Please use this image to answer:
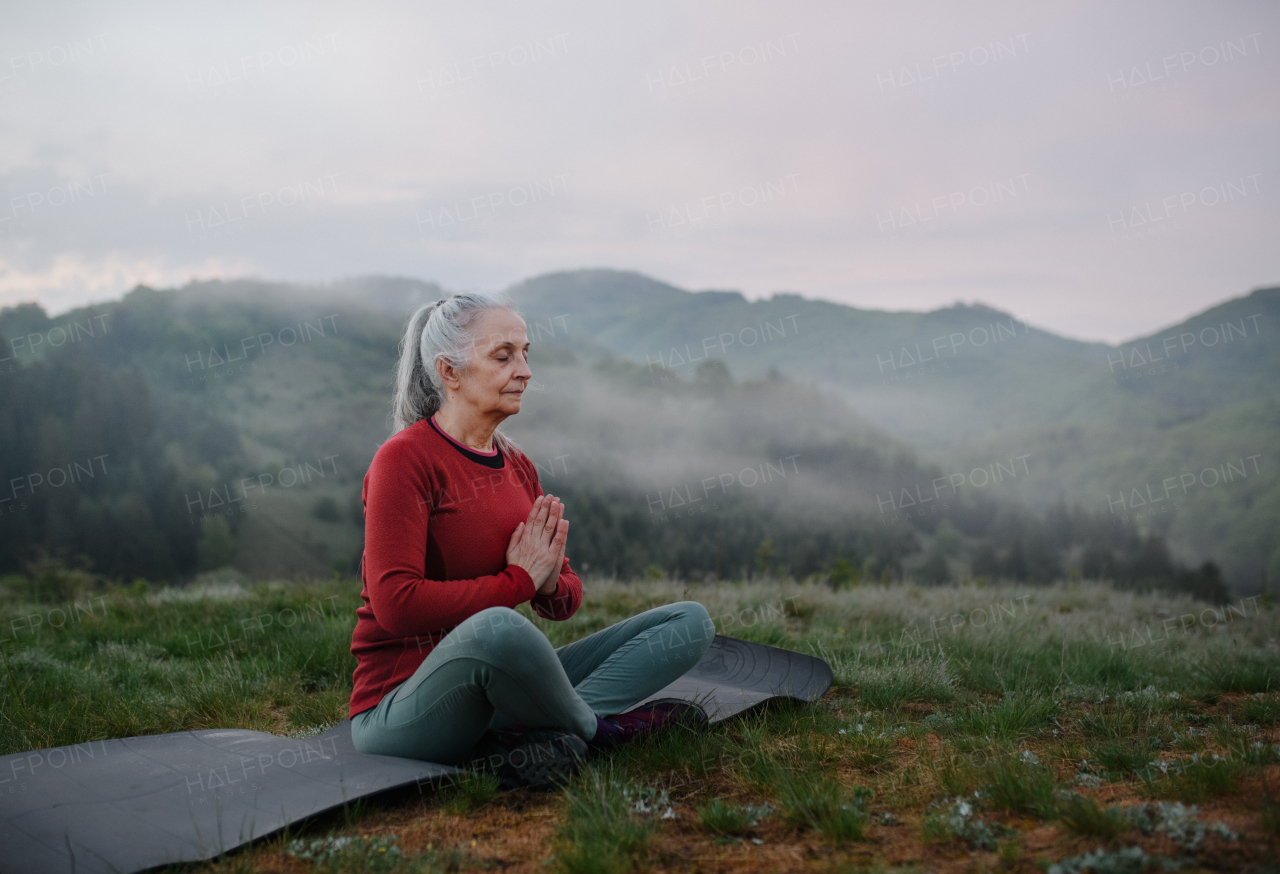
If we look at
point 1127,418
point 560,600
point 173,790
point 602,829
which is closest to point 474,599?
point 560,600

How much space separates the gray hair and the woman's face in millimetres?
34

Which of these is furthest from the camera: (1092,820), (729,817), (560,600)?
(560,600)

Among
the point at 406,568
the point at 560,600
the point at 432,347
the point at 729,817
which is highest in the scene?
the point at 432,347

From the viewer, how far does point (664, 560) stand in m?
59.0

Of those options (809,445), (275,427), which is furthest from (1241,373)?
(275,427)

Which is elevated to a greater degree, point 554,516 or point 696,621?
point 554,516

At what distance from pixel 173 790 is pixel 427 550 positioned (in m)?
1.16

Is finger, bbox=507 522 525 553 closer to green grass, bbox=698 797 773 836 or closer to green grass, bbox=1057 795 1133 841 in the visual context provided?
green grass, bbox=698 797 773 836

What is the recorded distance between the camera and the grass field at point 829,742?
7.06 ft

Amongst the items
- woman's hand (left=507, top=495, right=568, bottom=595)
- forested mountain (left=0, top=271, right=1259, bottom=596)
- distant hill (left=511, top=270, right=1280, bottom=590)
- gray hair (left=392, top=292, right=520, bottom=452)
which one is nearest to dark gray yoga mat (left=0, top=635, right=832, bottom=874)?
woman's hand (left=507, top=495, right=568, bottom=595)

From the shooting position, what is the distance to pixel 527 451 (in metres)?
45.9

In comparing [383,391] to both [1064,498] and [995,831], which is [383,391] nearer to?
[1064,498]

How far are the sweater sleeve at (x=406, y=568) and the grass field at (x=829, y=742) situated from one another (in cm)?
61

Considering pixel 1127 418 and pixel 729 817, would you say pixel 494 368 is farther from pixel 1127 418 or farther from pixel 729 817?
pixel 1127 418
